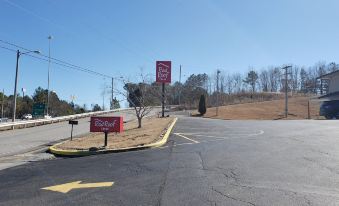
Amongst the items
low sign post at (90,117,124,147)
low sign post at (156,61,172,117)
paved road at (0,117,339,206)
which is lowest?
paved road at (0,117,339,206)

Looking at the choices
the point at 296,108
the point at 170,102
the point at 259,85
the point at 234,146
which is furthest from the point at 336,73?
the point at 259,85

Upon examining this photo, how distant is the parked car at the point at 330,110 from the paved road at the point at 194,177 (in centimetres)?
3894

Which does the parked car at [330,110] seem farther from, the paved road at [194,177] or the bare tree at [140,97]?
the paved road at [194,177]

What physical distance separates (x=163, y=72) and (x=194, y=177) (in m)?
41.3

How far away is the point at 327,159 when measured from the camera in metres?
13.1

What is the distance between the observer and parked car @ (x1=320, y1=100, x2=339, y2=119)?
5294 cm

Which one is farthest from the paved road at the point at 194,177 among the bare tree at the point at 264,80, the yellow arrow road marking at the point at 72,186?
the bare tree at the point at 264,80

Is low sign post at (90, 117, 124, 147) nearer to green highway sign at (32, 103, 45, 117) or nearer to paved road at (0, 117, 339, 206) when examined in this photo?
paved road at (0, 117, 339, 206)

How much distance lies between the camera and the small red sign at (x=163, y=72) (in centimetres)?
5116

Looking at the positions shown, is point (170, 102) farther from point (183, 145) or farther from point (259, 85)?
point (183, 145)

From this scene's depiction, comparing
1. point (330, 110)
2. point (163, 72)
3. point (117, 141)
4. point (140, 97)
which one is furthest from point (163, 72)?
point (117, 141)

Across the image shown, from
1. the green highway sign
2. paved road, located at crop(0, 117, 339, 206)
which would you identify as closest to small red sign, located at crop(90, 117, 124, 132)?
paved road, located at crop(0, 117, 339, 206)

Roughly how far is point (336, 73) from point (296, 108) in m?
16.8

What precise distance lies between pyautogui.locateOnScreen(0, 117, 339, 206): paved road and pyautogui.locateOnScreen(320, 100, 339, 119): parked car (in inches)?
1533
